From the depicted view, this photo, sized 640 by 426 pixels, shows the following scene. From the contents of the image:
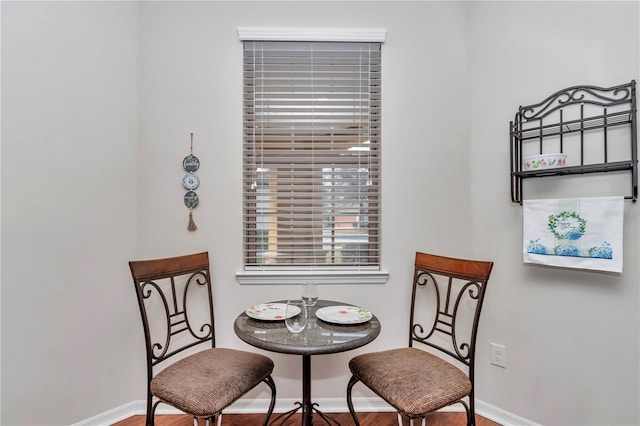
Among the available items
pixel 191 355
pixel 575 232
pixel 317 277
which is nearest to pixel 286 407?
pixel 191 355

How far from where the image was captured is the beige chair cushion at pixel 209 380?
1144mm

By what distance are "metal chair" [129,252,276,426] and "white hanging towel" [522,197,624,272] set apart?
1594mm

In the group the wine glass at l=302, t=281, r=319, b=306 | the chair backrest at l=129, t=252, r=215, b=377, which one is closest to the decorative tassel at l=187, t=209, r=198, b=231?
the chair backrest at l=129, t=252, r=215, b=377

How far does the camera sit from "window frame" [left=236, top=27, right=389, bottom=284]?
1753mm

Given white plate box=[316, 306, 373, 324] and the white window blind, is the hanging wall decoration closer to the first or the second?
the white window blind

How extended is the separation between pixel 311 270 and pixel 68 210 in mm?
1415

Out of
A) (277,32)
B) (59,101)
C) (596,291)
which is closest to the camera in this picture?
(596,291)

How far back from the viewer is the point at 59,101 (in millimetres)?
1479

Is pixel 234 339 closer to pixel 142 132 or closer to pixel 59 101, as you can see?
pixel 142 132

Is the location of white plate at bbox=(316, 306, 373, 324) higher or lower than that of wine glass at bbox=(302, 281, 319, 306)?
lower

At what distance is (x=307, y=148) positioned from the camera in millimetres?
1817

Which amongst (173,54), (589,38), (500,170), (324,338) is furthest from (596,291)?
(173,54)

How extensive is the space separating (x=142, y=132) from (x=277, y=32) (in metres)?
1.09

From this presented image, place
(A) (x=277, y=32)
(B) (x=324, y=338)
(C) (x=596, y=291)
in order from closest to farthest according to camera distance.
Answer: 1. (B) (x=324, y=338)
2. (C) (x=596, y=291)
3. (A) (x=277, y=32)
